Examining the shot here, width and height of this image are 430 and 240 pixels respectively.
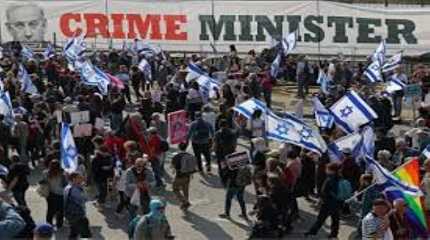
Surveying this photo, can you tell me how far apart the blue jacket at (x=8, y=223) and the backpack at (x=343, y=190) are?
6196 mm

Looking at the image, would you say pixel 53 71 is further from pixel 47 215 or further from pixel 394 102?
pixel 47 215

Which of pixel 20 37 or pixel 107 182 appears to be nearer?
pixel 107 182

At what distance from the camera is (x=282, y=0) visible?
36.4 meters

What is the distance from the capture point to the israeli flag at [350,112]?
60.9 ft

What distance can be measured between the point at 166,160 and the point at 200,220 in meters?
4.82

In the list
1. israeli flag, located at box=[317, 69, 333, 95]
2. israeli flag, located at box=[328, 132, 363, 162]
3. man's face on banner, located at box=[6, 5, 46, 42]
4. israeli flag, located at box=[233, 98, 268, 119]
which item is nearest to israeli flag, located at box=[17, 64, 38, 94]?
israeli flag, located at box=[233, 98, 268, 119]

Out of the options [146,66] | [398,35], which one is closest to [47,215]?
[146,66]

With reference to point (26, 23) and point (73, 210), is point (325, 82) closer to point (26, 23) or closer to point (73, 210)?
point (73, 210)

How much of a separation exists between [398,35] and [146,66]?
1048 centimetres

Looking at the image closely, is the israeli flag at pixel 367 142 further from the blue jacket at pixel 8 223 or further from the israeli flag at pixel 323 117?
the blue jacket at pixel 8 223

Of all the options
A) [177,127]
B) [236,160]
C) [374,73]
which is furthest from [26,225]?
[374,73]

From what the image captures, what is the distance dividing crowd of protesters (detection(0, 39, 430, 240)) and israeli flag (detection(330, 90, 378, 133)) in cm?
32

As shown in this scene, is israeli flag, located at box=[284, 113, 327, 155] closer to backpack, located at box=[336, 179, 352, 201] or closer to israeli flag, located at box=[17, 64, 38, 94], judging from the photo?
backpack, located at box=[336, 179, 352, 201]

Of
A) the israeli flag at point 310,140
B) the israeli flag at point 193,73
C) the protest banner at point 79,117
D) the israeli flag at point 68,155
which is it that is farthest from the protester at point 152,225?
the israeli flag at point 193,73
